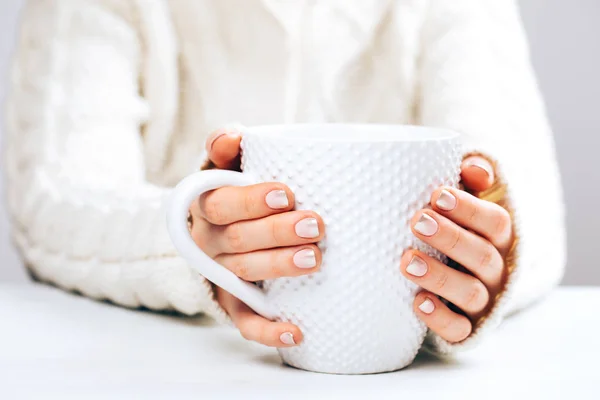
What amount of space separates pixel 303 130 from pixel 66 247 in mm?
365

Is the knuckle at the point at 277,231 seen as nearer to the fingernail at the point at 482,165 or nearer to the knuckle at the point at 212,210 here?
the knuckle at the point at 212,210

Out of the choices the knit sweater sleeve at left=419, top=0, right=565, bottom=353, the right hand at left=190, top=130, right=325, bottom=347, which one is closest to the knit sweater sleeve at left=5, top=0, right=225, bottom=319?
the right hand at left=190, top=130, right=325, bottom=347

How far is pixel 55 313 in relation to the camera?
678 millimetres

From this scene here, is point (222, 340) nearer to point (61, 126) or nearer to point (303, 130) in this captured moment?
point (303, 130)

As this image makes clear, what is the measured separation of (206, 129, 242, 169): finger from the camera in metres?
0.52

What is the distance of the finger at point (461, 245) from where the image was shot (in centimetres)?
46

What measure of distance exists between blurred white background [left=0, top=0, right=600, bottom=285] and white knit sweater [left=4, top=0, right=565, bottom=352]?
54 cm

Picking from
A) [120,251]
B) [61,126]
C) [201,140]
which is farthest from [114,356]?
[201,140]

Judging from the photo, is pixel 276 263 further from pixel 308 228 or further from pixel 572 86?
pixel 572 86

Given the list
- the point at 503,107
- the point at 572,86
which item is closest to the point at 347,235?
the point at 503,107

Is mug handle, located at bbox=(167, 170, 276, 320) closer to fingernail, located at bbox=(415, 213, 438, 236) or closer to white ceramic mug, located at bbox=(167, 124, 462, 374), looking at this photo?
A: white ceramic mug, located at bbox=(167, 124, 462, 374)

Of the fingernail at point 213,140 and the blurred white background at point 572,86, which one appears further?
the blurred white background at point 572,86

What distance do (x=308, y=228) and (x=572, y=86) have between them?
45.8 inches

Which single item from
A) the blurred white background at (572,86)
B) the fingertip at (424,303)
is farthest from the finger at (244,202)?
the blurred white background at (572,86)
